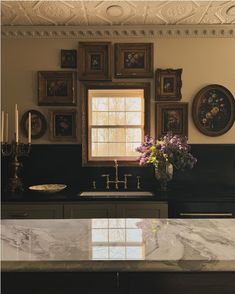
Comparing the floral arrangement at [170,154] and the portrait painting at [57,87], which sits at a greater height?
the portrait painting at [57,87]

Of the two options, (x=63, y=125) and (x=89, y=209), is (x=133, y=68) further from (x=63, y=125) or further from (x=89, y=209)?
(x=89, y=209)

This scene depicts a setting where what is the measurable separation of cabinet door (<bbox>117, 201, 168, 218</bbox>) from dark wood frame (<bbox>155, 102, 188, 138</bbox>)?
1074 mm

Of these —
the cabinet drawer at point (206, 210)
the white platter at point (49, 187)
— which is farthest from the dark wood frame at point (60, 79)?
the cabinet drawer at point (206, 210)

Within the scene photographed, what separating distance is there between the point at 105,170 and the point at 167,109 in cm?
110

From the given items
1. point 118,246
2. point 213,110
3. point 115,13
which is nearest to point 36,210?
point 118,246

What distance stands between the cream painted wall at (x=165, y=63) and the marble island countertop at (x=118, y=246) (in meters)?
2.37

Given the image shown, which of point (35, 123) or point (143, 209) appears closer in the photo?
point (143, 209)

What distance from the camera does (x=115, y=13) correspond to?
11.2 feet

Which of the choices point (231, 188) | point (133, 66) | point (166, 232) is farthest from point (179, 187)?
point (166, 232)

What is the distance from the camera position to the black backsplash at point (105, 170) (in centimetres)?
381

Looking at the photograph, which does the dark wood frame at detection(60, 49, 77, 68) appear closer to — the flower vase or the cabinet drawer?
the flower vase

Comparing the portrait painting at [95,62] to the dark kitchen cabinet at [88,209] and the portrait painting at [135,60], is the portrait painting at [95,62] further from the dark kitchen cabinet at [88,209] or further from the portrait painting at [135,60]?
the dark kitchen cabinet at [88,209]

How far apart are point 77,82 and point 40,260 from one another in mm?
2998

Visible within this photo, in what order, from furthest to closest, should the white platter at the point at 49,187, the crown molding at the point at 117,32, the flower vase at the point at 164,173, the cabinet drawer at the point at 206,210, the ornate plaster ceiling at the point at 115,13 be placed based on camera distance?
1. the crown molding at the point at 117,32
2. the flower vase at the point at 164,173
3. the white platter at the point at 49,187
4. the ornate plaster ceiling at the point at 115,13
5. the cabinet drawer at the point at 206,210
